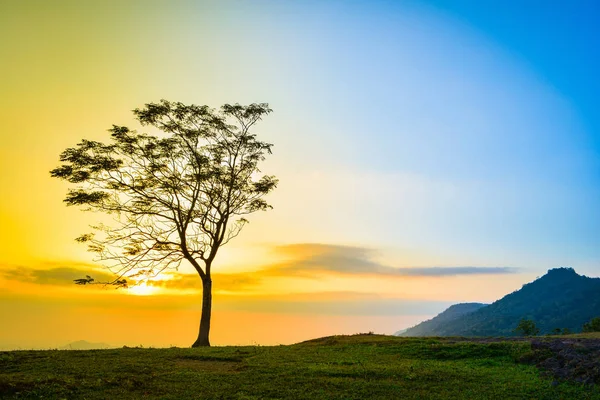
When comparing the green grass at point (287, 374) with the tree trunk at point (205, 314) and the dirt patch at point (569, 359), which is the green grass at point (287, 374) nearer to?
the dirt patch at point (569, 359)

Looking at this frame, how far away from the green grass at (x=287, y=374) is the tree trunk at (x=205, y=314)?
7154 mm

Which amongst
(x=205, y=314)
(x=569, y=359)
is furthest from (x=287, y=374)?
(x=205, y=314)

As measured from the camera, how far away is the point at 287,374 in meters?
20.3

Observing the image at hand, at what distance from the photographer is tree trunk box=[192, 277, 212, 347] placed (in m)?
36.2

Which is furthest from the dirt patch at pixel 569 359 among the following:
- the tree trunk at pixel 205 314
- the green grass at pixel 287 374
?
the tree trunk at pixel 205 314

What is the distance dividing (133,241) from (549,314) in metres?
184

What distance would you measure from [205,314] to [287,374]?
18.3 metres

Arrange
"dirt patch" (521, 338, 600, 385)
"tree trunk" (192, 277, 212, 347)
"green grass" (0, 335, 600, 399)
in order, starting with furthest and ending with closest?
1. "tree trunk" (192, 277, 212, 347)
2. "dirt patch" (521, 338, 600, 385)
3. "green grass" (0, 335, 600, 399)

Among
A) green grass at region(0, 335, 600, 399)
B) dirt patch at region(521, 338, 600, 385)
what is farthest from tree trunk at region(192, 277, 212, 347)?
dirt patch at region(521, 338, 600, 385)

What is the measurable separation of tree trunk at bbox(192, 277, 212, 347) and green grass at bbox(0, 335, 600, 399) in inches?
282

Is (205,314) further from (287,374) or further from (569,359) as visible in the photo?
(569,359)

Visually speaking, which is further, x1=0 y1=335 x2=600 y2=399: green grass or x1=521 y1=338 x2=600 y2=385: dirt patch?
x1=521 y1=338 x2=600 y2=385: dirt patch

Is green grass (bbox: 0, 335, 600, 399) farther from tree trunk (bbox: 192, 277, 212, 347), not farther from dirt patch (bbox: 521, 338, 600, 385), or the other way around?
tree trunk (bbox: 192, 277, 212, 347)

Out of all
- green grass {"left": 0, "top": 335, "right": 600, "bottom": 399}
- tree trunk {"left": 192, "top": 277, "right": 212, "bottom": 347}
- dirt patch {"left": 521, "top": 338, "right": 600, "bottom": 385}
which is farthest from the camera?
tree trunk {"left": 192, "top": 277, "right": 212, "bottom": 347}
